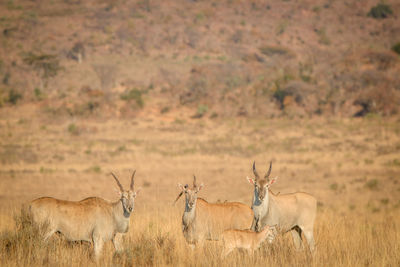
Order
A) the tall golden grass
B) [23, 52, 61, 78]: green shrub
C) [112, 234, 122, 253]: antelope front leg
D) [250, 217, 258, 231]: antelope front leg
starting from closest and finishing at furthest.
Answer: the tall golden grass → [112, 234, 122, 253]: antelope front leg → [250, 217, 258, 231]: antelope front leg → [23, 52, 61, 78]: green shrub

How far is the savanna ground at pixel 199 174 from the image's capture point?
8305 mm

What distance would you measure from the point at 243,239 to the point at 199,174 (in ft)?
52.6

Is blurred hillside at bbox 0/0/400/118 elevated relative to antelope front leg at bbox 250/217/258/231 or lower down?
elevated

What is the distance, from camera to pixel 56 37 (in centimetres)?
8031

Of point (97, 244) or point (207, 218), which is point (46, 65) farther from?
point (97, 244)

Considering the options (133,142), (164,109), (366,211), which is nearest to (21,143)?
(133,142)

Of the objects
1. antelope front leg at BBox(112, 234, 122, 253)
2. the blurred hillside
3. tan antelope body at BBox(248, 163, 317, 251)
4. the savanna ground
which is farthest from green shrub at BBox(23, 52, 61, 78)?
tan antelope body at BBox(248, 163, 317, 251)

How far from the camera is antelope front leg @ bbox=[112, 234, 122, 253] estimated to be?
8591 millimetres

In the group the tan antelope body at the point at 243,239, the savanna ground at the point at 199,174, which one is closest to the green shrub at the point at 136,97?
the savanna ground at the point at 199,174

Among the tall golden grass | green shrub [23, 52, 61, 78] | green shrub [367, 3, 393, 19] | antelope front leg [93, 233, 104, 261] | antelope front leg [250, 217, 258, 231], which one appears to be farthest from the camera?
green shrub [367, 3, 393, 19]

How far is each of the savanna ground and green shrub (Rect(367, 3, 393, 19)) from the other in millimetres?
53670

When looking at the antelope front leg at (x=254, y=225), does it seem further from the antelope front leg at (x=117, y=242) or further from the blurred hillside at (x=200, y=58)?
the blurred hillside at (x=200, y=58)

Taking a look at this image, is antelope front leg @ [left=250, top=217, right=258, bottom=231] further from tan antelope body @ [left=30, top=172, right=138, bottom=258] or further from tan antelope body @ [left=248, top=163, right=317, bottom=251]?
tan antelope body @ [left=30, top=172, right=138, bottom=258]

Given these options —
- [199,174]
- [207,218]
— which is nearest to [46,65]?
[199,174]
